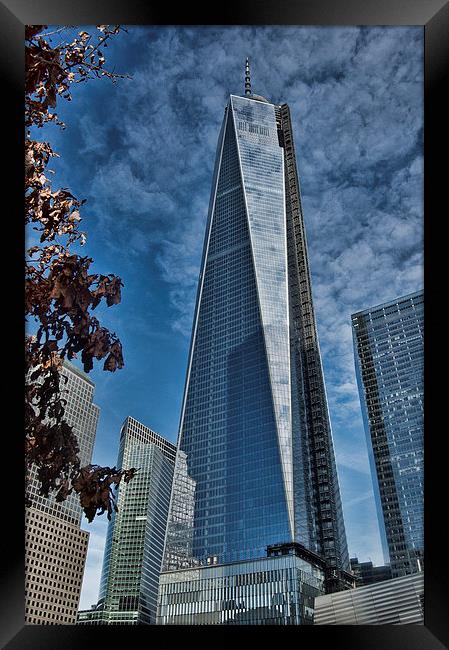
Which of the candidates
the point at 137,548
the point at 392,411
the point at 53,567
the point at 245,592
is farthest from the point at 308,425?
the point at 53,567

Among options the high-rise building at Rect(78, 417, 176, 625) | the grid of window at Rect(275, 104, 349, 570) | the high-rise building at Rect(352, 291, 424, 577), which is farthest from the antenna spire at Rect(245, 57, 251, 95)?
the high-rise building at Rect(78, 417, 176, 625)

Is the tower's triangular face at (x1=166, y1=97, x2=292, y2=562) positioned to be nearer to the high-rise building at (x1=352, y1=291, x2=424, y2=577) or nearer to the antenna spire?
the antenna spire

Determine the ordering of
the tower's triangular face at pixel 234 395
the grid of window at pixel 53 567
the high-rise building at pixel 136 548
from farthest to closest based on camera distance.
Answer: the high-rise building at pixel 136 548 < the tower's triangular face at pixel 234 395 < the grid of window at pixel 53 567

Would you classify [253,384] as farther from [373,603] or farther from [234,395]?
[373,603]

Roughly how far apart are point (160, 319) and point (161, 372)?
578cm

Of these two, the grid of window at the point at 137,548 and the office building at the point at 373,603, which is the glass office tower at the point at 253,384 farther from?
the grid of window at the point at 137,548

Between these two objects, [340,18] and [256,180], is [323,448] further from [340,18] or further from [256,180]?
[340,18]

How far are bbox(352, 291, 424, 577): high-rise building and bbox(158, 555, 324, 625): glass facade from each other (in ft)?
41.9

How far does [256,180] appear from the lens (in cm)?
7206

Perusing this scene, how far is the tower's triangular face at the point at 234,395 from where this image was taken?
52375 millimetres

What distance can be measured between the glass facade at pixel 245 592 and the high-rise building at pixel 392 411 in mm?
12771

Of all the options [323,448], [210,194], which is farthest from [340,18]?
[210,194]
